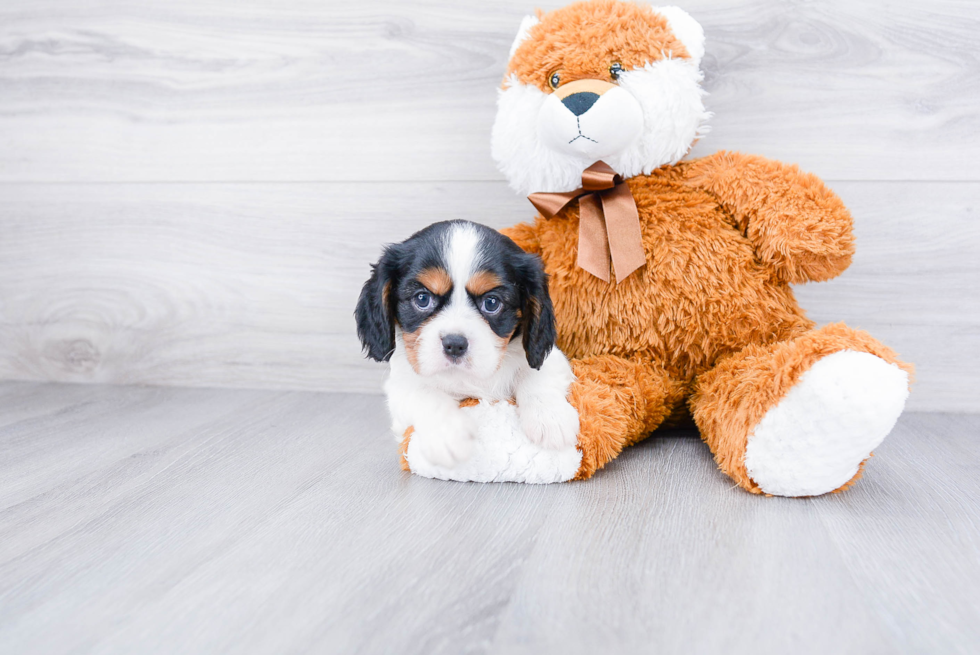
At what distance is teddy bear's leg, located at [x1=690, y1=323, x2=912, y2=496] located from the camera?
42.6 inches

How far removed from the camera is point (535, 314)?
4.20 ft

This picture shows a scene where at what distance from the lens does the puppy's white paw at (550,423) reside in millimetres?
1233

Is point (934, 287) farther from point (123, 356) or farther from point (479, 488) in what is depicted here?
point (123, 356)

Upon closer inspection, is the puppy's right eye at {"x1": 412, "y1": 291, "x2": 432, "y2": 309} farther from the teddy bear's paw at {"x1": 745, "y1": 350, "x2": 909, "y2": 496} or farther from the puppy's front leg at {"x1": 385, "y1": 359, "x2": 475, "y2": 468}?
the teddy bear's paw at {"x1": 745, "y1": 350, "x2": 909, "y2": 496}

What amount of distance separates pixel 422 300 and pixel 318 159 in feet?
2.91

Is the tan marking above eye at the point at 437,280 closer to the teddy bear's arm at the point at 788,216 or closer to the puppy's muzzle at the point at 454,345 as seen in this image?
the puppy's muzzle at the point at 454,345

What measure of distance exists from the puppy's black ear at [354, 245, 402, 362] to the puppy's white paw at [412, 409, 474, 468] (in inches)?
6.7

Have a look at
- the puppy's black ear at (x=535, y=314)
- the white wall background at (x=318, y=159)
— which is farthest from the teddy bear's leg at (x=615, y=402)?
the white wall background at (x=318, y=159)

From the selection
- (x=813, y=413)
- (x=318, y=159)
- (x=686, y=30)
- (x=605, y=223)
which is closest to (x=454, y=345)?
(x=605, y=223)

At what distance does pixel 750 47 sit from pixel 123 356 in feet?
6.59

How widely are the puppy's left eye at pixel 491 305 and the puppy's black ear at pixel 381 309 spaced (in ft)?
0.58

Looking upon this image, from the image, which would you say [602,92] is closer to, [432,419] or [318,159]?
[432,419]

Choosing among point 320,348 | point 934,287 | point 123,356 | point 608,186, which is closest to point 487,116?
point 608,186

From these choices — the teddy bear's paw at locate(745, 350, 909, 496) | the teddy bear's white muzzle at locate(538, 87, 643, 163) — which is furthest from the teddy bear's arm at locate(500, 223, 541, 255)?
the teddy bear's paw at locate(745, 350, 909, 496)
